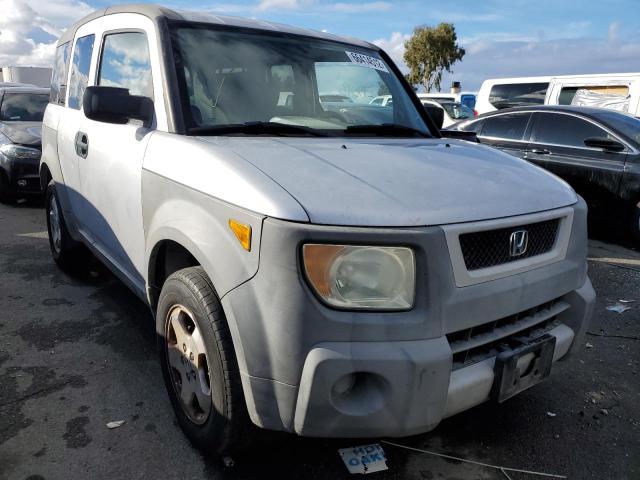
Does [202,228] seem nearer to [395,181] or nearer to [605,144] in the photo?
[395,181]

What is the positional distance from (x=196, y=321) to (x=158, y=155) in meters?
0.80

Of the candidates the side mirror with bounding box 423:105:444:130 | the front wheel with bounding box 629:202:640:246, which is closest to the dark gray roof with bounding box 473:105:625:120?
the front wheel with bounding box 629:202:640:246

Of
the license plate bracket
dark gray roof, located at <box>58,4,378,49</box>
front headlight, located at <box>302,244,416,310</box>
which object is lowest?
the license plate bracket

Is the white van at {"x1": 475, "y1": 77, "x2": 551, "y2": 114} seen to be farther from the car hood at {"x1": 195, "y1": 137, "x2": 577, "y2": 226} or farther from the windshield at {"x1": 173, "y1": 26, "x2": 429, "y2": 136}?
the car hood at {"x1": 195, "y1": 137, "x2": 577, "y2": 226}

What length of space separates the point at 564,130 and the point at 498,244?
5.52 m

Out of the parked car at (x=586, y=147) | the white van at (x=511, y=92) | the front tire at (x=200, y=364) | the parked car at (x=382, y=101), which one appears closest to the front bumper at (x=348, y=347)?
the front tire at (x=200, y=364)

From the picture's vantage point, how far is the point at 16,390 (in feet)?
8.71

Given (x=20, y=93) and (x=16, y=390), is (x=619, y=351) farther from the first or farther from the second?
(x=20, y=93)

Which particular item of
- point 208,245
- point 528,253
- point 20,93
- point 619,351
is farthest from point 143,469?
point 20,93

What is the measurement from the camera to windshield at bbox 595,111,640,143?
20.0 feet

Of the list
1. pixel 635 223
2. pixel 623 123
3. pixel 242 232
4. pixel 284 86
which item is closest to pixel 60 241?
pixel 284 86

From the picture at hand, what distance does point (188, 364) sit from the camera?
7.16ft

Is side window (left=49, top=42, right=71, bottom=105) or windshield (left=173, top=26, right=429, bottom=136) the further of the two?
side window (left=49, top=42, right=71, bottom=105)

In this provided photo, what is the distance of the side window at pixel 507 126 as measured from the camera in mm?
7008
